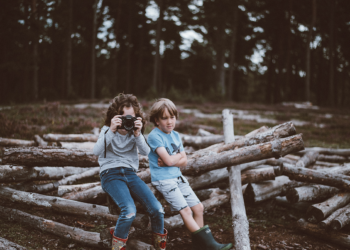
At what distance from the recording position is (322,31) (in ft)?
106

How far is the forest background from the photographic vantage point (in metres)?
22.3

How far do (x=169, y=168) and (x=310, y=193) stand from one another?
268 centimetres

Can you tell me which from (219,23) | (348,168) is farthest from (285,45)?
(348,168)

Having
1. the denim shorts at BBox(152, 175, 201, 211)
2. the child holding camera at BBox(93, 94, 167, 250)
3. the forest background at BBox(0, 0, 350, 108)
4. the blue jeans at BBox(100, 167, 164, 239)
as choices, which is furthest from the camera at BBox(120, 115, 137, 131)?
the forest background at BBox(0, 0, 350, 108)

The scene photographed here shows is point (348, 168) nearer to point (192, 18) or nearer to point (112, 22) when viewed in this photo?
point (192, 18)

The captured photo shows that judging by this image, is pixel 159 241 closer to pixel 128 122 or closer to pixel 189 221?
pixel 189 221

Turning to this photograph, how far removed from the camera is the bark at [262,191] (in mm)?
4606

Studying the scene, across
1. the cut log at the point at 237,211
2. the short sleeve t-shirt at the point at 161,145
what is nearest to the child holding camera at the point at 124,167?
the short sleeve t-shirt at the point at 161,145

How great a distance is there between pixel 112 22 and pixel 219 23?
45.4ft

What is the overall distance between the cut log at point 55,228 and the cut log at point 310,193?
3143 mm

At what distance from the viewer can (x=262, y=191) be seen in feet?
15.3

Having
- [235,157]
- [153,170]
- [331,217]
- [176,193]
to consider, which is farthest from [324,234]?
[153,170]

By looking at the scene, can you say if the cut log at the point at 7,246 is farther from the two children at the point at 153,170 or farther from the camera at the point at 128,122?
the camera at the point at 128,122

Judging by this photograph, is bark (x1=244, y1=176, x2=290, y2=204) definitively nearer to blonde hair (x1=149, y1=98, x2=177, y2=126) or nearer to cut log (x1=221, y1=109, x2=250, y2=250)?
cut log (x1=221, y1=109, x2=250, y2=250)
